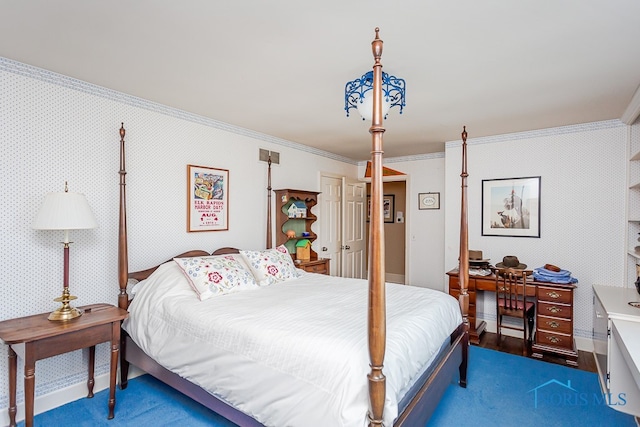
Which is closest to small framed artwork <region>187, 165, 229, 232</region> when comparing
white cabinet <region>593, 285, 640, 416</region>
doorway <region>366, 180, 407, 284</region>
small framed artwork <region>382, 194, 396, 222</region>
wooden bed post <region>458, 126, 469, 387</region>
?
wooden bed post <region>458, 126, 469, 387</region>

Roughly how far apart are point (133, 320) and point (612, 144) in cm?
478

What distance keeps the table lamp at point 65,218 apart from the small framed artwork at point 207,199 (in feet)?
3.48

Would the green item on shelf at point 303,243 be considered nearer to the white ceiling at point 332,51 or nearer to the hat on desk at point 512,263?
the white ceiling at point 332,51

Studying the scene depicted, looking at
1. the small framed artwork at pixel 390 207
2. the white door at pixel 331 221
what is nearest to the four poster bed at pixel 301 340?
the white door at pixel 331 221

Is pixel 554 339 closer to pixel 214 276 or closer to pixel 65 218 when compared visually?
pixel 214 276

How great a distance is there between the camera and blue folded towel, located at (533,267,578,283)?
334cm

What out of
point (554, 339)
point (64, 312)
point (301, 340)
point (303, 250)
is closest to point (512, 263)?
point (554, 339)

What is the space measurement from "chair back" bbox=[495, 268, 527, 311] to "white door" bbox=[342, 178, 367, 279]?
245 centimetres

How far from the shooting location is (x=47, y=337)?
196 cm

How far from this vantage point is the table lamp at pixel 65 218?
211 cm

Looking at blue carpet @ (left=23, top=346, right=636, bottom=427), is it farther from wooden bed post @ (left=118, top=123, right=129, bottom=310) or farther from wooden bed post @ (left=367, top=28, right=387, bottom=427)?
wooden bed post @ (left=367, top=28, right=387, bottom=427)

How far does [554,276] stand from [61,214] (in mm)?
4266

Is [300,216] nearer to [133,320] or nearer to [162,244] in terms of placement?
[162,244]

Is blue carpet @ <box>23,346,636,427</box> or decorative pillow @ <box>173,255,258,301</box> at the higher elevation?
decorative pillow @ <box>173,255,258,301</box>
